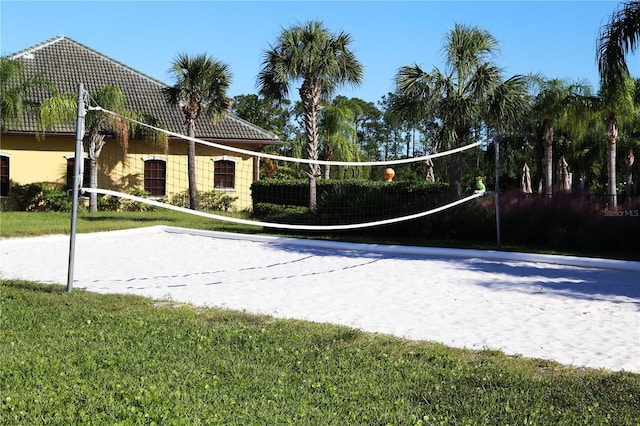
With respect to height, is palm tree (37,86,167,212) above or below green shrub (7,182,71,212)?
above

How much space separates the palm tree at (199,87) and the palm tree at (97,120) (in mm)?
1738

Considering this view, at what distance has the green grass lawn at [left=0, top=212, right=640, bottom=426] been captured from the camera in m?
4.56

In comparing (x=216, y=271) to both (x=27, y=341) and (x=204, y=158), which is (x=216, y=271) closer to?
(x=27, y=341)

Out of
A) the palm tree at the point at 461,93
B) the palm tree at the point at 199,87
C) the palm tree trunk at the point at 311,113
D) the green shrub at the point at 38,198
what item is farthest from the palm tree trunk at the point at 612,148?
the green shrub at the point at 38,198

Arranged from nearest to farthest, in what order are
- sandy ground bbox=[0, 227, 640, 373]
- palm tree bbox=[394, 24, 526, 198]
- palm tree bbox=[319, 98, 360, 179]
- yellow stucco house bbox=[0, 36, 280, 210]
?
sandy ground bbox=[0, 227, 640, 373], palm tree bbox=[394, 24, 526, 198], yellow stucco house bbox=[0, 36, 280, 210], palm tree bbox=[319, 98, 360, 179]

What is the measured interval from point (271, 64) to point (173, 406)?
17.6 metres

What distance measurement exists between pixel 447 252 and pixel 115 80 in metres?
21.2

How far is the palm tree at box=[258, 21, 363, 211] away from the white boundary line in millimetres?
3507

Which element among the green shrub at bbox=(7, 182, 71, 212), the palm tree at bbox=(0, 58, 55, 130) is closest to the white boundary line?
the palm tree at bbox=(0, 58, 55, 130)

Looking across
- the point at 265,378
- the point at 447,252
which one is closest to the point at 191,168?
the point at 447,252

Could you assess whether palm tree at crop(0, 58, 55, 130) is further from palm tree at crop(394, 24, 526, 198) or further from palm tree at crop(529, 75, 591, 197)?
palm tree at crop(529, 75, 591, 197)

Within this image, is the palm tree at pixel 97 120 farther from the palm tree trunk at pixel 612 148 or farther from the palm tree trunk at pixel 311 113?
the palm tree trunk at pixel 612 148

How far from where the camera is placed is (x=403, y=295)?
9859 millimetres

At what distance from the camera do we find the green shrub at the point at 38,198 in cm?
2641
